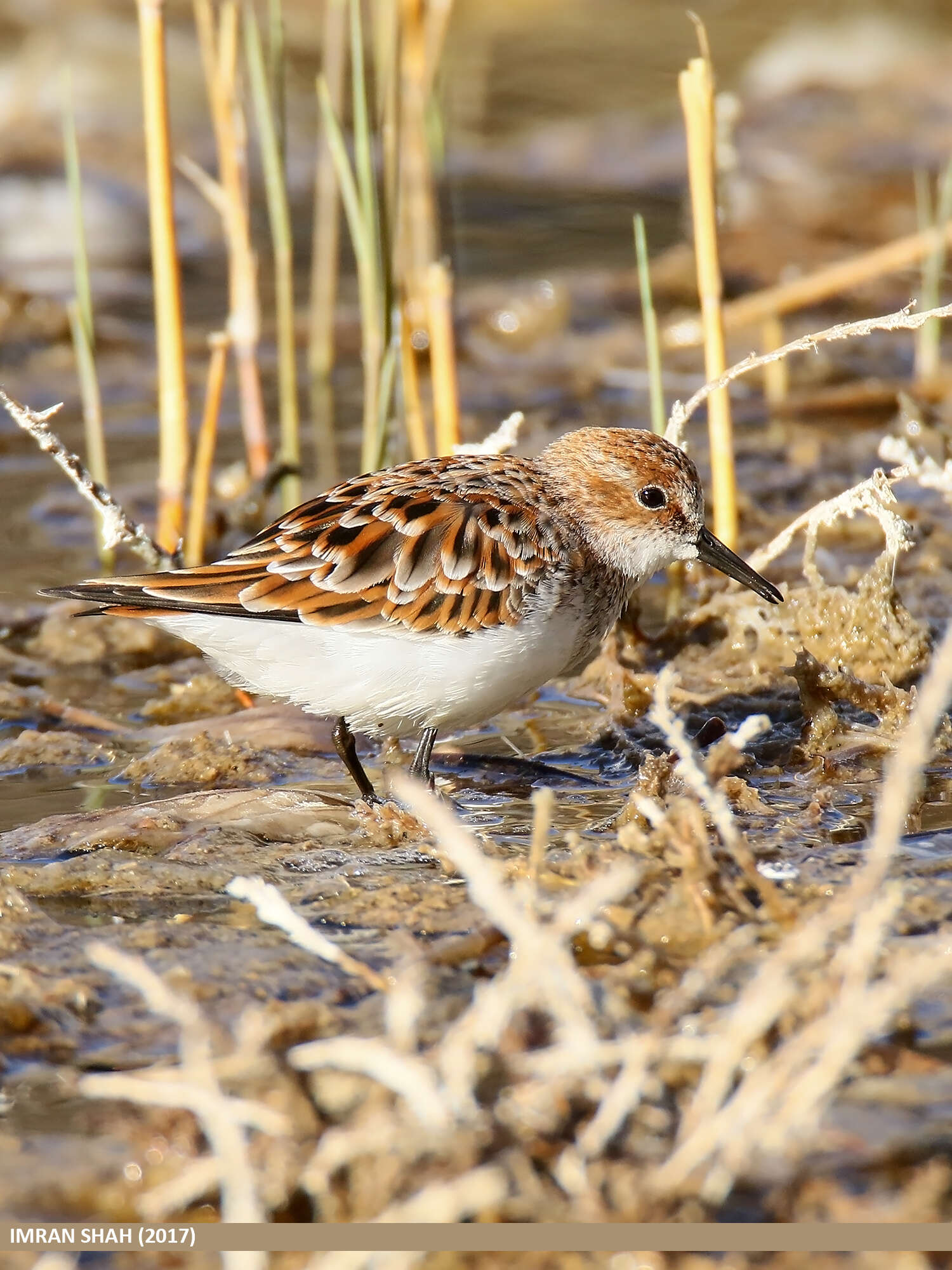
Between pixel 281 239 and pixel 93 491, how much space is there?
1842 mm

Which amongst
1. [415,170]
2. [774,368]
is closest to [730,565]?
[415,170]

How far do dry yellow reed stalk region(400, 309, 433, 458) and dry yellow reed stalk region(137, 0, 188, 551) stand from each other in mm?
997

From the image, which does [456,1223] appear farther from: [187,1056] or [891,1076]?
[891,1076]

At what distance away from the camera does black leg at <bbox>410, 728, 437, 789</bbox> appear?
5.38 metres

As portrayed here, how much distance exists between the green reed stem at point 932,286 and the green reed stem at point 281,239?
3253 mm

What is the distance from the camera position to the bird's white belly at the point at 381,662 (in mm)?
5043

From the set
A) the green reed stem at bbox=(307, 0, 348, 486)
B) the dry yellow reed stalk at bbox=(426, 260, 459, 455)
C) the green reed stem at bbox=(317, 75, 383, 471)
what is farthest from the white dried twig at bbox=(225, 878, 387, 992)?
the green reed stem at bbox=(307, 0, 348, 486)

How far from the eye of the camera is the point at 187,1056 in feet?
9.43

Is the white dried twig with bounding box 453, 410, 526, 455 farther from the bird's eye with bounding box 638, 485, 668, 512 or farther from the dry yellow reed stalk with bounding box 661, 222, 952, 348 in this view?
the dry yellow reed stalk with bounding box 661, 222, 952, 348

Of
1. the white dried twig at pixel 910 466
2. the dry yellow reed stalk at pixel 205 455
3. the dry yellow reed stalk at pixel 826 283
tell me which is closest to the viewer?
the white dried twig at pixel 910 466

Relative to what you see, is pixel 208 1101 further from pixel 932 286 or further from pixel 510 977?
pixel 932 286

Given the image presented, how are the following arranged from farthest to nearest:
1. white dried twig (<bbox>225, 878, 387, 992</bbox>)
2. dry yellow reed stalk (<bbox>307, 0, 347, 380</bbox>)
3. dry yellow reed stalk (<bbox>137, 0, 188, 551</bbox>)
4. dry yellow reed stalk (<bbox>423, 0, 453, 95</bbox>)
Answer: dry yellow reed stalk (<bbox>307, 0, 347, 380</bbox>) → dry yellow reed stalk (<bbox>423, 0, 453, 95</bbox>) → dry yellow reed stalk (<bbox>137, 0, 188, 551</bbox>) → white dried twig (<bbox>225, 878, 387, 992</bbox>)

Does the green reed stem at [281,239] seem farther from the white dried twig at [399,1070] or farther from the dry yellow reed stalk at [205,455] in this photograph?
the white dried twig at [399,1070]

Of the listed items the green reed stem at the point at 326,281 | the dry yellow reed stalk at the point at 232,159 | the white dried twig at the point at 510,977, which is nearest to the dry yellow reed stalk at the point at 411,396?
the dry yellow reed stalk at the point at 232,159
